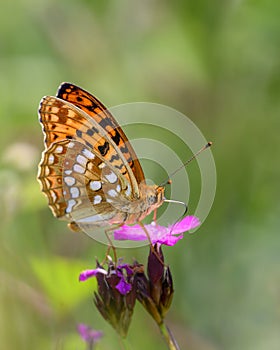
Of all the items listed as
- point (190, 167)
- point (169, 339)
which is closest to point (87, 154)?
point (169, 339)

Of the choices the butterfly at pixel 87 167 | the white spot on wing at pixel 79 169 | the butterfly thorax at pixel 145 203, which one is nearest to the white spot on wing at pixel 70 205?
the butterfly at pixel 87 167

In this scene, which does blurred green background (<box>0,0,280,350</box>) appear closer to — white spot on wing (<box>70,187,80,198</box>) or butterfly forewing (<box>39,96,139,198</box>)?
white spot on wing (<box>70,187,80,198</box>)

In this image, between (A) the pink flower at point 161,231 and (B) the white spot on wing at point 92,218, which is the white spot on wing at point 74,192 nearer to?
(B) the white spot on wing at point 92,218

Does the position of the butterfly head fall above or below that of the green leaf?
above

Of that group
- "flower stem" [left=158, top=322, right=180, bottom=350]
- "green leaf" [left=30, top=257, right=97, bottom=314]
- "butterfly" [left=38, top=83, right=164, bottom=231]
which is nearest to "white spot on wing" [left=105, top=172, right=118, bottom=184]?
"butterfly" [left=38, top=83, right=164, bottom=231]

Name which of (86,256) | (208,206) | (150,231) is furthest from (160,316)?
(86,256)
